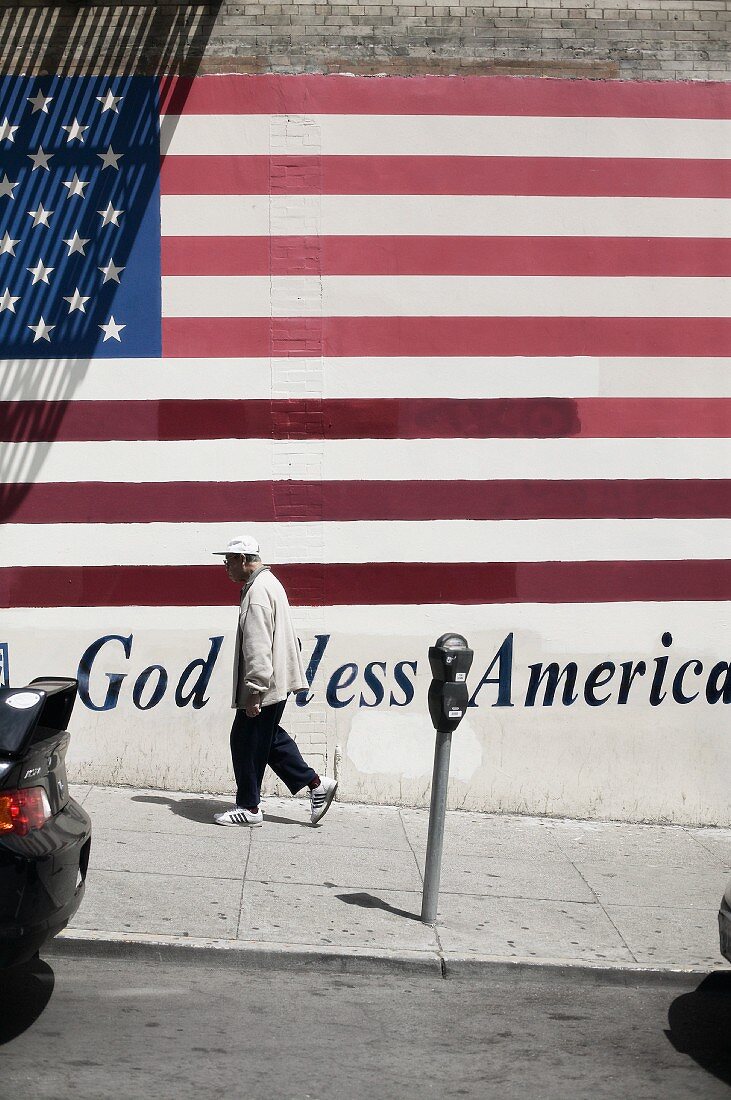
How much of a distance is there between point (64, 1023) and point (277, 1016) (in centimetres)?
86

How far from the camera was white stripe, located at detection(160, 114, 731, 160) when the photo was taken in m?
8.25

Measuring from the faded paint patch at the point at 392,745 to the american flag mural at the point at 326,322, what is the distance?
66 centimetres

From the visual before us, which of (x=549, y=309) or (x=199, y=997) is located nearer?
(x=199, y=997)

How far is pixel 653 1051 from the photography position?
15.9ft

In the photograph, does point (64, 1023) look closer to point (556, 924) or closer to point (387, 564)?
point (556, 924)

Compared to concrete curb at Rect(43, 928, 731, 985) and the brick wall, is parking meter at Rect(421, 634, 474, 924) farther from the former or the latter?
the brick wall

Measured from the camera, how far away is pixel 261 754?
7.40 metres

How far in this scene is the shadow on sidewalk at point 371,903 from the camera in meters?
6.16

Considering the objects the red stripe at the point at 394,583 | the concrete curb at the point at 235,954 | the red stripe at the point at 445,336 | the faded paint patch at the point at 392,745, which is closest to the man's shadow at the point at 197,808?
the faded paint patch at the point at 392,745

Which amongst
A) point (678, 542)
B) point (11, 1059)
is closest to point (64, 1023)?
point (11, 1059)

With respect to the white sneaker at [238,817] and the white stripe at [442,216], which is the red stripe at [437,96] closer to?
the white stripe at [442,216]

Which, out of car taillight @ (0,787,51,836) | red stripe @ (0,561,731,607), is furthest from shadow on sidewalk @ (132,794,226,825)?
car taillight @ (0,787,51,836)

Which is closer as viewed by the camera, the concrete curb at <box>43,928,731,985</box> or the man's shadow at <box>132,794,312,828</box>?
the concrete curb at <box>43,928,731,985</box>

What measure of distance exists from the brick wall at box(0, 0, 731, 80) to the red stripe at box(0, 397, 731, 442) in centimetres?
227
